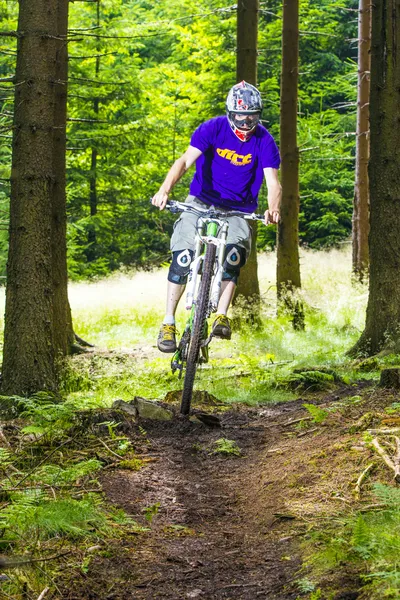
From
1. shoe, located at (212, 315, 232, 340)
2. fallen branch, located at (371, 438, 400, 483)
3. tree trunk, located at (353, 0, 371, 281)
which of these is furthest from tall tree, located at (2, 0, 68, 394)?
tree trunk, located at (353, 0, 371, 281)

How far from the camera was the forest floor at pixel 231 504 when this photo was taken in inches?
143

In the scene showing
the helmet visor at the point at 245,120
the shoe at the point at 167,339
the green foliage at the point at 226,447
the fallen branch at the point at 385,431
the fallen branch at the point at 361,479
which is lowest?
the green foliage at the point at 226,447

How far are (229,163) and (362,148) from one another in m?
14.9

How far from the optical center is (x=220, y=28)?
28.8m

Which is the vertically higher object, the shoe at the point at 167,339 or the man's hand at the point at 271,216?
the man's hand at the point at 271,216

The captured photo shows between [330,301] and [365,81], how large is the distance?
6761 millimetres

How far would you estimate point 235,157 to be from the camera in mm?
7613

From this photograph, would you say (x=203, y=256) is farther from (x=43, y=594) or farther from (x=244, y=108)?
(x=43, y=594)

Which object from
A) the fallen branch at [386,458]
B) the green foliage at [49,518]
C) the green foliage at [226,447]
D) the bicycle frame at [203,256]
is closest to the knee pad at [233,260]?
the bicycle frame at [203,256]

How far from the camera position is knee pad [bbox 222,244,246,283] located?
25.4ft

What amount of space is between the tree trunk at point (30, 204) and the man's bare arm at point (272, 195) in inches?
88.3

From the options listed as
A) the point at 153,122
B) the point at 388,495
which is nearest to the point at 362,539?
the point at 388,495

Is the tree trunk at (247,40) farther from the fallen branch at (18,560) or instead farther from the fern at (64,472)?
the fallen branch at (18,560)

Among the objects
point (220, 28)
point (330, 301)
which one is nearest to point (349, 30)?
point (220, 28)
